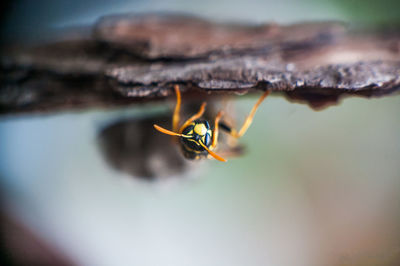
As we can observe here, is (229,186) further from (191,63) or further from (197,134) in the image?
(191,63)

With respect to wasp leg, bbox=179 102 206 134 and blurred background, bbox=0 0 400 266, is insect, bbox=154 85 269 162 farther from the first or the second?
blurred background, bbox=0 0 400 266

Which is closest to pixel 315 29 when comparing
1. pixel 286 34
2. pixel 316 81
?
pixel 286 34

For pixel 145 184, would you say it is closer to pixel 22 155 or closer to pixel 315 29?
pixel 22 155

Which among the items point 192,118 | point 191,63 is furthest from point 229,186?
point 191,63

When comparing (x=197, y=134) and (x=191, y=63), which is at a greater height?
(x=191, y=63)

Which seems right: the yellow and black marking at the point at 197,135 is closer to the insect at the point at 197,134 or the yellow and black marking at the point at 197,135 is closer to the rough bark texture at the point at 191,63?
the insect at the point at 197,134

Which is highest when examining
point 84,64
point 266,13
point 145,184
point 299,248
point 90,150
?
point 266,13

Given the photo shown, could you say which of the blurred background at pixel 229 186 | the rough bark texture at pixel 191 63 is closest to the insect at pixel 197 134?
the rough bark texture at pixel 191 63
